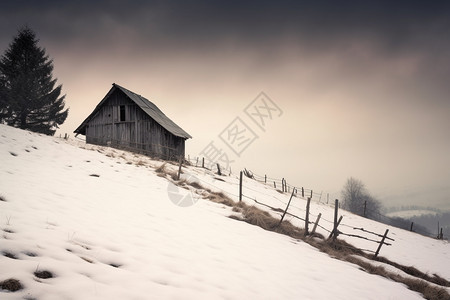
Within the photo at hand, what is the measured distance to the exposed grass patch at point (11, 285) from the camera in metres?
1.94

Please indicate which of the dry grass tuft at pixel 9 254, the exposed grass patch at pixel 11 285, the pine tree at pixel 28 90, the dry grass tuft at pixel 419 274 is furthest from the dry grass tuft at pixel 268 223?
the pine tree at pixel 28 90

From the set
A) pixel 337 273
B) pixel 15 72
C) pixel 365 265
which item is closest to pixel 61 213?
pixel 337 273

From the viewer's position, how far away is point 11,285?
1.95 meters

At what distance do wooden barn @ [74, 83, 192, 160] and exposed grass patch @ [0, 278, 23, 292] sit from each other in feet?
57.6

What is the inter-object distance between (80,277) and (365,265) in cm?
894

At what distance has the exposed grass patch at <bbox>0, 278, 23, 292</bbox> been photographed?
1936 mm

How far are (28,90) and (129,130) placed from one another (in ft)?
35.5

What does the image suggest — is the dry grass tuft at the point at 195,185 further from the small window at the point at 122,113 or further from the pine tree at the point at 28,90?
the pine tree at the point at 28,90

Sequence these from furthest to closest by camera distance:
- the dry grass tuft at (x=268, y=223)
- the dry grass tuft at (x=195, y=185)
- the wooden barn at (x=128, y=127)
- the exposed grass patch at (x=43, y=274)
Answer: the wooden barn at (x=128, y=127)
the dry grass tuft at (x=195, y=185)
the dry grass tuft at (x=268, y=223)
the exposed grass patch at (x=43, y=274)

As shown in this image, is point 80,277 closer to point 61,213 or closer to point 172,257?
point 172,257

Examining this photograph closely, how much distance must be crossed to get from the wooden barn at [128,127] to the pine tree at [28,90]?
5.14 metres

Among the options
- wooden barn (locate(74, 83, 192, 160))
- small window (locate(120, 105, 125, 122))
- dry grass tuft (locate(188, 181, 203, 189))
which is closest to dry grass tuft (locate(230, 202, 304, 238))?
dry grass tuft (locate(188, 181, 203, 189))

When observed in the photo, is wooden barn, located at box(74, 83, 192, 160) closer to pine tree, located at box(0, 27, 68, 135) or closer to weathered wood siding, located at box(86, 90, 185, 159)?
weathered wood siding, located at box(86, 90, 185, 159)

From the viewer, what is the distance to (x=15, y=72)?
20500 millimetres
